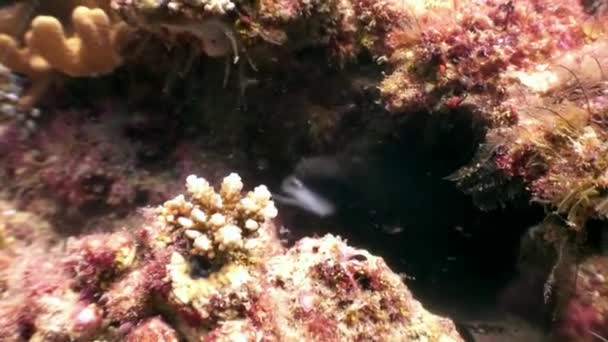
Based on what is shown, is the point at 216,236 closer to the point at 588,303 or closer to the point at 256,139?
the point at 256,139

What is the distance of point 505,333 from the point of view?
3.95m

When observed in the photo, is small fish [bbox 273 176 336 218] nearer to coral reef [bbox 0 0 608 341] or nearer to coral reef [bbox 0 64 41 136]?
coral reef [bbox 0 0 608 341]

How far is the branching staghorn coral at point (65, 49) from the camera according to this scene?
13.1 feet

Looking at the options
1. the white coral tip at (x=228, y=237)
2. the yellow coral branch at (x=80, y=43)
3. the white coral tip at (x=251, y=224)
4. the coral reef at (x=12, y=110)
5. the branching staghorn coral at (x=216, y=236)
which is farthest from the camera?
the coral reef at (x=12, y=110)

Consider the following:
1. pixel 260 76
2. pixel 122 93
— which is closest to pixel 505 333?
pixel 260 76

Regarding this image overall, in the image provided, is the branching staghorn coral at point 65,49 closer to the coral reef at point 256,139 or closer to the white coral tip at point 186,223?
the coral reef at point 256,139

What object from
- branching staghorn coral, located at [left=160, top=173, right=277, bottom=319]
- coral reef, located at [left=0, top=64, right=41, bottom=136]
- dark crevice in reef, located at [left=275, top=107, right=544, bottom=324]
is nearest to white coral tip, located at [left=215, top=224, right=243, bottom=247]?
branching staghorn coral, located at [left=160, top=173, right=277, bottom=319]

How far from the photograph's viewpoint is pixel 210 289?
2748 mm

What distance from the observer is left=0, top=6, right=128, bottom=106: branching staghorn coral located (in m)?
3.98

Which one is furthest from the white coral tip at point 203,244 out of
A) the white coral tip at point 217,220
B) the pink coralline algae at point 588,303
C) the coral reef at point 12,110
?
the coral reef at point 12,110

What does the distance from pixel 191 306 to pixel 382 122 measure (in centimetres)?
261

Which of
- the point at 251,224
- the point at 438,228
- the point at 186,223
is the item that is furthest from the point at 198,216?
the point at 438,228

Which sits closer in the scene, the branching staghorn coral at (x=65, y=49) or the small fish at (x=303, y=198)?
the branching staghorn coral at (x=65, y=49)

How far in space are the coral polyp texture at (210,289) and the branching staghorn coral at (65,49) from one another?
181cm
